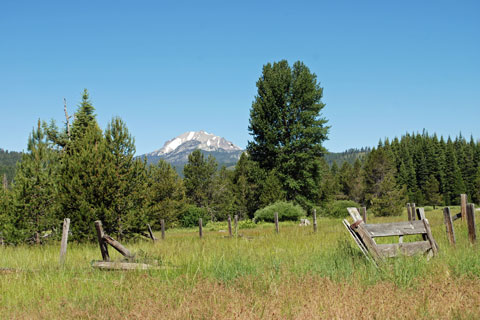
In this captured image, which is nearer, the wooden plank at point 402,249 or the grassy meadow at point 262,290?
the grassy meadow at point 262,290

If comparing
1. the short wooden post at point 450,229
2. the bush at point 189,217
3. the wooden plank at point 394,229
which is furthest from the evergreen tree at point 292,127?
the wooden plank at point 394,229

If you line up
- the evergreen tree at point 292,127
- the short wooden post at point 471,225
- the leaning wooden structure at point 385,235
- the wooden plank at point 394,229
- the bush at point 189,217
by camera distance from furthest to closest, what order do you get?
1. the bush at point 189,217
2. the evergreen tree at point 292,127
3. the short wooden post at point 471,225
4. the wooden plank at point 394,229
5. the leaning wooden structure at point 385,235

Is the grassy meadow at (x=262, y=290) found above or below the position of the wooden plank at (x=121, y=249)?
below

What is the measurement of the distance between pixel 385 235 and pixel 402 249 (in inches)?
16.3

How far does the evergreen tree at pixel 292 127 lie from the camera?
133 ft

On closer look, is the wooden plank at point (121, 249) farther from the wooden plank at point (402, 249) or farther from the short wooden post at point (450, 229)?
the short wooden post at point (450, 229)

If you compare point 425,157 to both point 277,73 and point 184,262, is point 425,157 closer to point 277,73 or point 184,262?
point 277,73

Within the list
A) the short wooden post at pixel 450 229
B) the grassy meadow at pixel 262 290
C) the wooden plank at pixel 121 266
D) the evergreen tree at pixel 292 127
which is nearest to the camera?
the grassy meadow at pixel 262 290

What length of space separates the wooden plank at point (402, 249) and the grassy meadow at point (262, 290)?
232mm

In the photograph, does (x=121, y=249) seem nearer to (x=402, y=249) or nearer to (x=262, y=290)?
(x=262, y=290)

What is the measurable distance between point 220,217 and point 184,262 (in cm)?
5288

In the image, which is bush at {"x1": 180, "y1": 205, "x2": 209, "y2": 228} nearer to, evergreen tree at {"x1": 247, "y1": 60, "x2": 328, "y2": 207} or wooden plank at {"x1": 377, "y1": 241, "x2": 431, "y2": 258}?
evergreen tree at {"x1": 247, "y1": 60, "x2": 328, "y2": 207}

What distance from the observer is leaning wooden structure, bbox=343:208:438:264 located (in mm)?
7152

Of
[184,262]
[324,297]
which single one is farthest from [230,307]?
[184,262]
